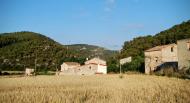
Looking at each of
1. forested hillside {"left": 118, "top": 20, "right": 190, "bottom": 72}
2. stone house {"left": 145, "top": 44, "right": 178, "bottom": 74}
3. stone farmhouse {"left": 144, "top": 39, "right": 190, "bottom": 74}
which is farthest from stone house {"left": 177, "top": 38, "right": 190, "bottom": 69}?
forested hillside {"left": 118, "top": 20, "right": 190, "bottom": 72}

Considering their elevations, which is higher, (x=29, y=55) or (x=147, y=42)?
(x=147, y=42)

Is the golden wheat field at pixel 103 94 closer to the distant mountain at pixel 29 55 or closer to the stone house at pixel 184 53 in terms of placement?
the stone house at pixel 184 53

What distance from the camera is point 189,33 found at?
70438 millimetres

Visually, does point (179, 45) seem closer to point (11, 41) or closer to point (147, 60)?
point (147, 60)

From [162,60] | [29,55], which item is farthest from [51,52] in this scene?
[162,60]

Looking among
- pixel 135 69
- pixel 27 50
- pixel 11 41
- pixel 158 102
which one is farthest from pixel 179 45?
pixel 11 41

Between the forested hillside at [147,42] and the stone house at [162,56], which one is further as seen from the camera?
the forested hillside at [147,42]

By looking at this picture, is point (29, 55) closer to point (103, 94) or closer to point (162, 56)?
point (162, 56)

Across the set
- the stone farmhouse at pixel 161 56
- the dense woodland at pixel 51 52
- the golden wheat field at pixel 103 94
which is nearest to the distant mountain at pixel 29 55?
the dense woodland at pixel 51 52

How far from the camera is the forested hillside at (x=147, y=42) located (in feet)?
232

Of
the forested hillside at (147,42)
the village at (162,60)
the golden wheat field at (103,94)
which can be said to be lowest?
the golden wheat field at (103,94)

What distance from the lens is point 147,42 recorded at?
9144 centimetres

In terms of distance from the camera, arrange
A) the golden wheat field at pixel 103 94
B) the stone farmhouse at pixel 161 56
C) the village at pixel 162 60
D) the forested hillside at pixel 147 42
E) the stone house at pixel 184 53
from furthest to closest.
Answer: the forested hillside at pixel 147 42 < the stone farmhouse at pixel 161 56 < the village at pixel 162 60 < the stone house at pixel 184 53 < the golden wheat field at pixel 103 94

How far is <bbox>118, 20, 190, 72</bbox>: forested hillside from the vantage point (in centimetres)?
7079
